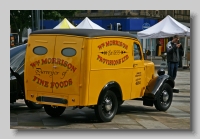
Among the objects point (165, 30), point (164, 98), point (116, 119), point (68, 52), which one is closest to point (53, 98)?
point (68, 52)

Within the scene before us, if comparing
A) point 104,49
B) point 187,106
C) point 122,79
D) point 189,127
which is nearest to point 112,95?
point 122,79

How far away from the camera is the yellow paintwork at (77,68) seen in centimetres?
836

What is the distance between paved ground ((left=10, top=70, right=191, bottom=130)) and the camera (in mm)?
8906

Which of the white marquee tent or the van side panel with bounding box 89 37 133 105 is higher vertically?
the white marquee tent

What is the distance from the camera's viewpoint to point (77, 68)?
8.35 meters

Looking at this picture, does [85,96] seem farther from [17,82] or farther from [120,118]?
[17,82]

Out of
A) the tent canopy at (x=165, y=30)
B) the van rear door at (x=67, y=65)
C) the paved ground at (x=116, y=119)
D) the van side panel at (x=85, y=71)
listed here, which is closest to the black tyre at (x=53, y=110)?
the paved ground at (x=116, y=119)

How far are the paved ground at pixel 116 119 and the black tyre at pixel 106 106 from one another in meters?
0.15

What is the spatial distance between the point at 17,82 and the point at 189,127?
4135 millimetres

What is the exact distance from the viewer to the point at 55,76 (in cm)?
860

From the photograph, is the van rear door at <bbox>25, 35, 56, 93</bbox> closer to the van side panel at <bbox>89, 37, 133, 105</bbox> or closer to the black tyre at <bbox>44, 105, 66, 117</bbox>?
the van side panel at <bbox>89, 37, 133, 105</bbox>

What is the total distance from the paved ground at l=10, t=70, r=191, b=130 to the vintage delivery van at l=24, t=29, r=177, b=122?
1.47ft

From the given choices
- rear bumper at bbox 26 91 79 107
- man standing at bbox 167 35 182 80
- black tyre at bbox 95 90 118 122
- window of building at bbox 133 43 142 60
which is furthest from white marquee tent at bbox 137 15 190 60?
rear bumper at bbox 26 91 79 107

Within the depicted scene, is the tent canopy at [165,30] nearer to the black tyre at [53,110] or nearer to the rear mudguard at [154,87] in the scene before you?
the rear mudguard at [154,87]
